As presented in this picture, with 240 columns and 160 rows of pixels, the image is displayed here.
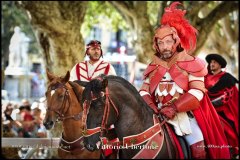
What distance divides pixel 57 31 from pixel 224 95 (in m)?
3.85

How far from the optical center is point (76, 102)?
21.0 ft

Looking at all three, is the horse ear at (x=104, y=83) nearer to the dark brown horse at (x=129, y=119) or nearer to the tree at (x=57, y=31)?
the dark brown horse at (x=129, y=119)

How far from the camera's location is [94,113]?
4.58 meters

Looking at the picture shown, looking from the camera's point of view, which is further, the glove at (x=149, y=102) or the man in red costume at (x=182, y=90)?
the glove at (x=149, y=102)

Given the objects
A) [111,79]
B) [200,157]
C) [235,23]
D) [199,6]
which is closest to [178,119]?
[200,157]

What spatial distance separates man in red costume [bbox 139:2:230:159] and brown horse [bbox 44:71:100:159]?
1.17 meters

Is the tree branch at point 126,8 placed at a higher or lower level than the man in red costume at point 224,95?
higher

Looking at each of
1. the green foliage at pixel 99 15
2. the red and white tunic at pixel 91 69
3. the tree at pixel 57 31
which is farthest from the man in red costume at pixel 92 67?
the green foliage at pixel 99 15

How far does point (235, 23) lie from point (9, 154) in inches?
598

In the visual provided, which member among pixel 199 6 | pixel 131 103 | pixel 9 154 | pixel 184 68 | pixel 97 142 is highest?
pixel 199 6

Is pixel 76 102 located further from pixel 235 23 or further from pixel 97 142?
pixel 235 23

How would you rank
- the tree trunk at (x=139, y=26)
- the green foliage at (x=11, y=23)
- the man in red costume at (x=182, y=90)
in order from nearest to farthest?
the man in red costume at (x=182, y=90), the tree trunk at (x=139, y=26), the green foliage at (x=11, y=23)

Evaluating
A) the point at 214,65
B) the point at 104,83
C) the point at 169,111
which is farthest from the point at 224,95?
the point at 104,83

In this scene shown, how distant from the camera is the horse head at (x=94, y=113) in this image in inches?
179
